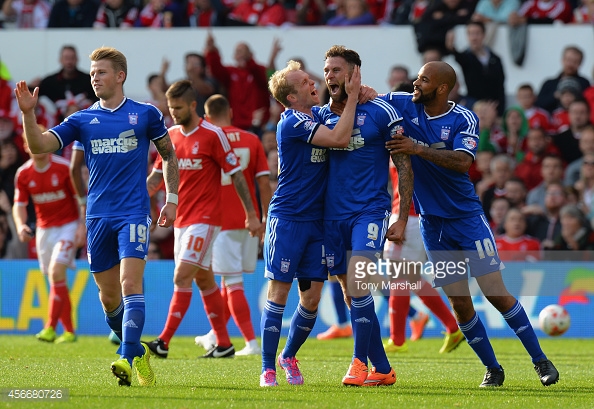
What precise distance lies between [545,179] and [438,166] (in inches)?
305

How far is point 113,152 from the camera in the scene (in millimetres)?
7992

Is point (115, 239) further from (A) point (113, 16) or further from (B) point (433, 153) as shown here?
(A) point (113, 16)

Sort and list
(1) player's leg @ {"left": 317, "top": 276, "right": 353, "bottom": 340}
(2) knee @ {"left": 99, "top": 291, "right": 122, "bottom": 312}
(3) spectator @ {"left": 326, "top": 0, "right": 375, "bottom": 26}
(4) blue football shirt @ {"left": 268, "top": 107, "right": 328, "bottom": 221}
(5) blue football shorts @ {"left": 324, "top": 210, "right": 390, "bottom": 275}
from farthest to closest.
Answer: (3) spectator @ {"left": 326, "top": 0, "right": 375, "bottom": 26}, (1) player's leg @ {"left": 317, "top": 276, "right": 353, "bottom": 340}, (2) knee @ {"left": 99, "top": 291, "right": 122, "bottom": 312}, (4) blue football shirt @ {"left": 268, "top": 107, "right": 328, "bottom": 221}, (5) blue football shorts @ {"left": 324, "top": 210, "right": 390, "bottom": 275}

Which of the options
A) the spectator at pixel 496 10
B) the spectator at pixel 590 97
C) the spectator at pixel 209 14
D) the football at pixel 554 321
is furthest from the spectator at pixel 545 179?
the spectator at pixel 209 14

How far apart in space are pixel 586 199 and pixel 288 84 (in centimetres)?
843

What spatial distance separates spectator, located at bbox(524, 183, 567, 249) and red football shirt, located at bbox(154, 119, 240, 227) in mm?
5767

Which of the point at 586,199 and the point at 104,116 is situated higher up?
the point at 104,116

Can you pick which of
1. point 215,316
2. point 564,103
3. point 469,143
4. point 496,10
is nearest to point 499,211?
point 564,103

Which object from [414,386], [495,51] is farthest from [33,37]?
[414,386]

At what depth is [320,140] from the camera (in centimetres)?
762

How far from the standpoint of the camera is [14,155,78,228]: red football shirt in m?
13.2

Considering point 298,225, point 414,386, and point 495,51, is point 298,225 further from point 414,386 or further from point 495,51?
point 495,51

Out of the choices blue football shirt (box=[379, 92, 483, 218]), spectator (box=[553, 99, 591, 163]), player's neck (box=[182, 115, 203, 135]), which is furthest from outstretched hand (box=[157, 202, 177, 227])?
spectator (box=[553, 99, 591, 163])

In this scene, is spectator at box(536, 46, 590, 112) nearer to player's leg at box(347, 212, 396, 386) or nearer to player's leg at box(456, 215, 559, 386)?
player's leg at box(456, 215, 559, 386)
